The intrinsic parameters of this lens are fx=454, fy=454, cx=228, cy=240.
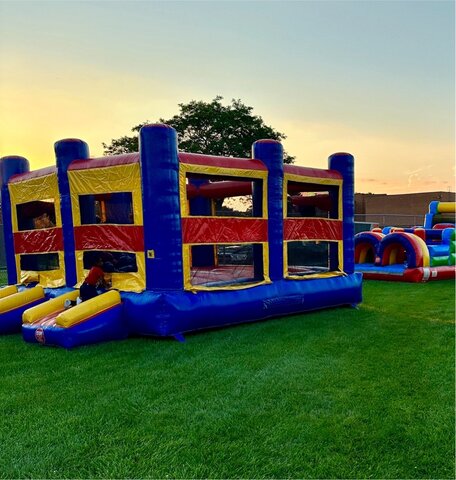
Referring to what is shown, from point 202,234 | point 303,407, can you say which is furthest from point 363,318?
point 303,407

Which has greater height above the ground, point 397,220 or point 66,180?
point 66,180

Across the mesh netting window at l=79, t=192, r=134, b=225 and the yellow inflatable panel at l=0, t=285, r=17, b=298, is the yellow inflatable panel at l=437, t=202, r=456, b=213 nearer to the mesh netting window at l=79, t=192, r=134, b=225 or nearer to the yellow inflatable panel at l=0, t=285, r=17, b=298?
the mesh netting window at l=79, t=192, r=134, b=225

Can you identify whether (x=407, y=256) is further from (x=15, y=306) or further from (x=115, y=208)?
(x=15, y=306)

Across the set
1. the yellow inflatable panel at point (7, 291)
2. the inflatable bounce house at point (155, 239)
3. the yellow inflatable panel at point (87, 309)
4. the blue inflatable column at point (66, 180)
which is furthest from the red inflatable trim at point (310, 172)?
the yellow inflatable panel at point (7, 291)

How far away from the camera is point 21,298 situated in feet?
22.4

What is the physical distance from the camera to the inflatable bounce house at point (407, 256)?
450 inches

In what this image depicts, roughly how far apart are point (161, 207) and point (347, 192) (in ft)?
12.1

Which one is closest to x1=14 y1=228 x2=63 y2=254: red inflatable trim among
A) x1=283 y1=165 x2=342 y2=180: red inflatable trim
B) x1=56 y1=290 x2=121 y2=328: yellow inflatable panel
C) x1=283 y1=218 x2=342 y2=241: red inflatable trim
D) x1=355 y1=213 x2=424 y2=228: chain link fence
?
x1=56 y1=290 x2=121 y2=328: yellow inflatable panel

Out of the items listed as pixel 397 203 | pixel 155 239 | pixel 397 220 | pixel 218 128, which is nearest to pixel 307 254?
pixel 155 239

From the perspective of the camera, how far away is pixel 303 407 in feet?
11.9

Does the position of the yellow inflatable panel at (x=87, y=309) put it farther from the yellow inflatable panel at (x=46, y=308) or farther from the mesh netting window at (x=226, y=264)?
the mesh netting window at (x=226, y=264)

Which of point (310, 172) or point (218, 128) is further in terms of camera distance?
point (218, 128)

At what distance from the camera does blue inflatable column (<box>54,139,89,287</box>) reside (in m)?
6.68

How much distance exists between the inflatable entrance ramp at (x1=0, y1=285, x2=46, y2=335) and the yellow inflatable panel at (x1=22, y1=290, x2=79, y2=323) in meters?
0.63
